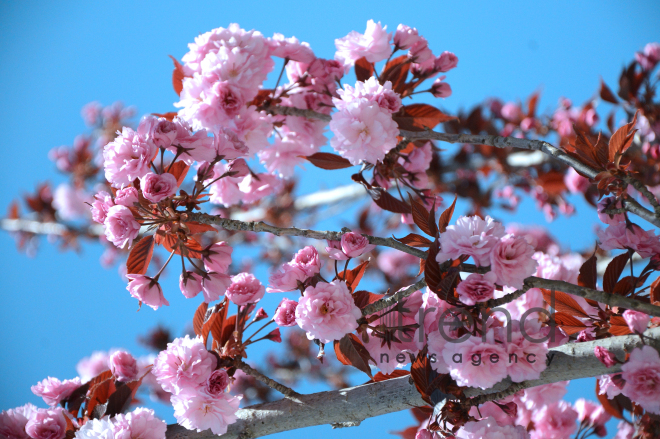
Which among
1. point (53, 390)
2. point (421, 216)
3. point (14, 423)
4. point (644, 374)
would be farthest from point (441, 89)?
point (14, 423)

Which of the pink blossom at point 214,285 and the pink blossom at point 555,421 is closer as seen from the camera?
the pink blossom at point 214,285

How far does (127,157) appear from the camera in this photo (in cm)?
99

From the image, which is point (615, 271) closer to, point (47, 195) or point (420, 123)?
point (420, 123)

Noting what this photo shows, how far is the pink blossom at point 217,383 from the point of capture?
97 centimetres

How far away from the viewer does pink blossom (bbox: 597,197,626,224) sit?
3.43 feet

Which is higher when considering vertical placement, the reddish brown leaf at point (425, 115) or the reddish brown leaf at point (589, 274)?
the reddish brown leaf at point (425, 115)

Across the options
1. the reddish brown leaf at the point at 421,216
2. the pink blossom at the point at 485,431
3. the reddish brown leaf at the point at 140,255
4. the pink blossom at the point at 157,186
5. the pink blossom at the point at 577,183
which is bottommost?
the pink blossom at the point at 485,431

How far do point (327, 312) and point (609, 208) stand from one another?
68 cm

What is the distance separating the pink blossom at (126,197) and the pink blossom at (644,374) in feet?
3.37

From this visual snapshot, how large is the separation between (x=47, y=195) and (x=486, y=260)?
346 centimetres

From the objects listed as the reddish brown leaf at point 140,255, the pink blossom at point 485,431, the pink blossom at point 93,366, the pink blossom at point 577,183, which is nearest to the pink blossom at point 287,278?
the reddish brown leaf at point 140,255

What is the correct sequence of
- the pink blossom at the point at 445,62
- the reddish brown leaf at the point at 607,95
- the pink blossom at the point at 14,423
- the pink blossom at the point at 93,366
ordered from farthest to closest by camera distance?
→ the pink blossom at the point at 93,366 < the reddish brown leaf at the point at 607,95 < the pink blossom at the point at 445,62 < the pink blossom at the point at 14,423

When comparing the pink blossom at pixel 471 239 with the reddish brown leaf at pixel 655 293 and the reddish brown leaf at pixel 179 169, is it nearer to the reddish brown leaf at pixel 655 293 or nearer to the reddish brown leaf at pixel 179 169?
the reddish brown leaf at pixel 655 293

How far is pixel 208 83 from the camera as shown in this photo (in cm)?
119
